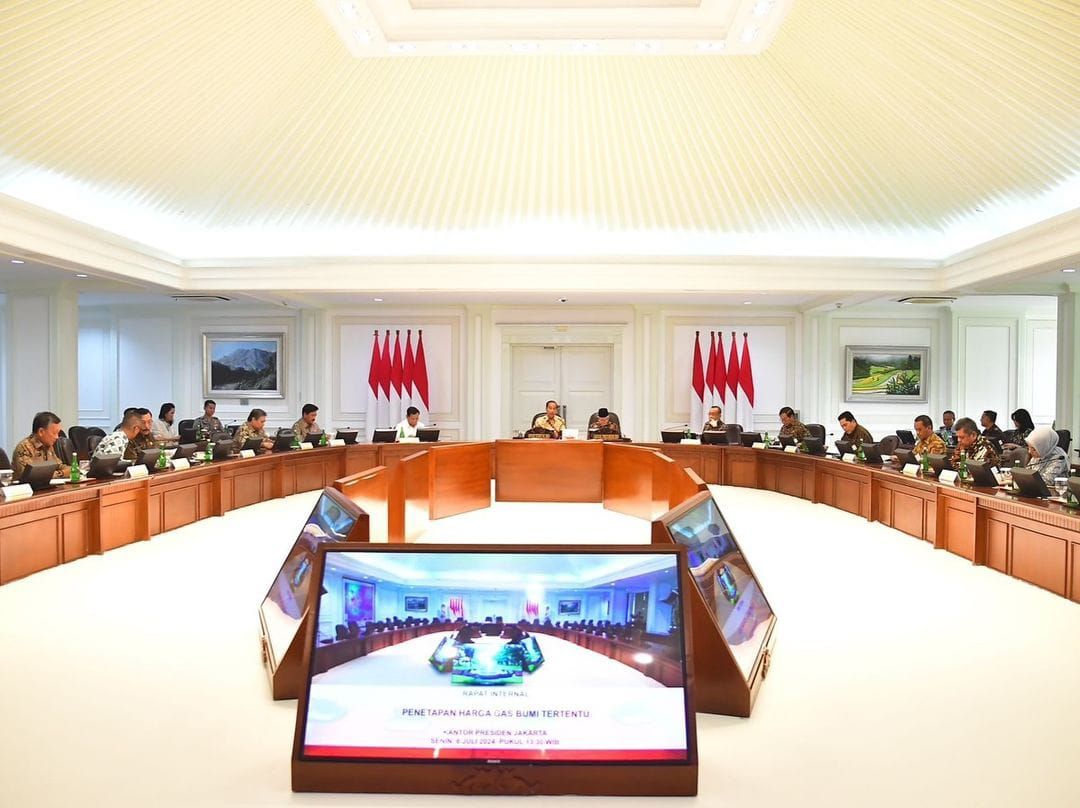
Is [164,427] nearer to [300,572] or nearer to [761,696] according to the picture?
[300,572]

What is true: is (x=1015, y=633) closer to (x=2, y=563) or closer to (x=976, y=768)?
(x=976, y=768)

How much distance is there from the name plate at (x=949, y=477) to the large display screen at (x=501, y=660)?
547cm

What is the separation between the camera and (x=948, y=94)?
669cm

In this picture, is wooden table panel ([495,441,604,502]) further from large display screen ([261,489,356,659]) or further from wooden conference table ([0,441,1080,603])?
large display screen ([261,489,356,659])

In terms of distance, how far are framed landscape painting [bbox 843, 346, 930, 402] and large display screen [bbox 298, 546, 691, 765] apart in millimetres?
12807

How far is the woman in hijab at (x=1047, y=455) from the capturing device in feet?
21.0

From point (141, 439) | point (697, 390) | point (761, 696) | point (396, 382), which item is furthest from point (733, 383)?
point (761, 696)

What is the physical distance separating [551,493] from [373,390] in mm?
5434

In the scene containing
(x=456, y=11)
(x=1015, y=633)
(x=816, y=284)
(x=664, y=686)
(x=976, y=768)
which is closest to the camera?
(x=664, y=686)

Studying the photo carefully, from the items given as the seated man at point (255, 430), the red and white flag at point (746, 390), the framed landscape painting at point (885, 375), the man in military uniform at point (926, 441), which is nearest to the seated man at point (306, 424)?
the seated man at point (255, 430)

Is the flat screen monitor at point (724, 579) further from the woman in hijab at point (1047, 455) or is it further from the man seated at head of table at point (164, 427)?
the man seated at head of table at point (164, 427)

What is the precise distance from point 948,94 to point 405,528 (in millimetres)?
6655

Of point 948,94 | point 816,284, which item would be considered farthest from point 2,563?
point 816,284

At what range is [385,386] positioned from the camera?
13.6 metres
